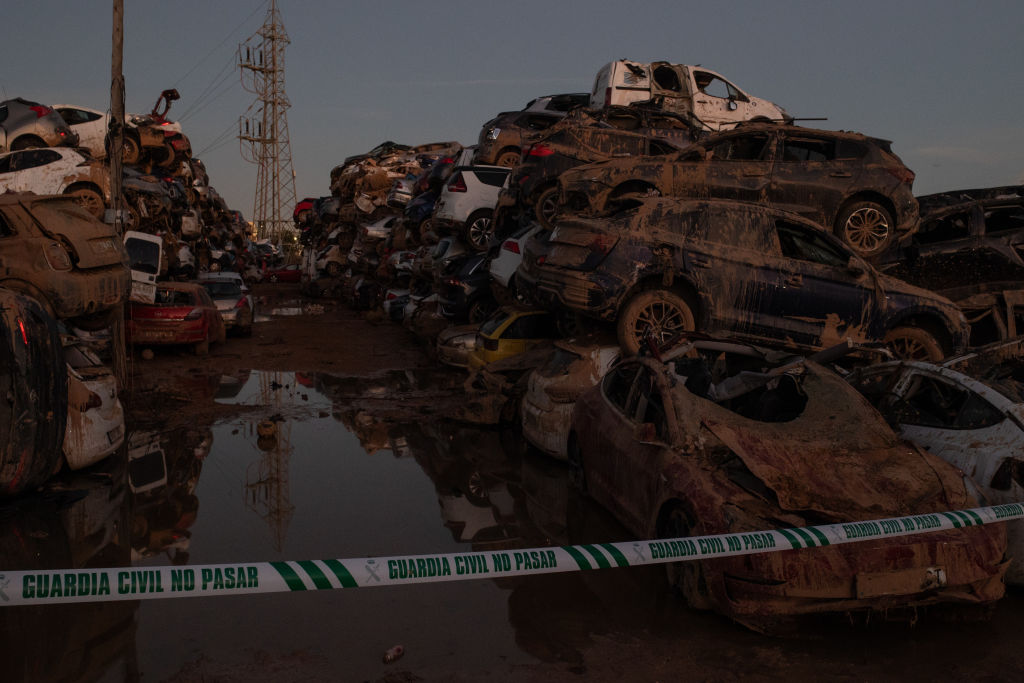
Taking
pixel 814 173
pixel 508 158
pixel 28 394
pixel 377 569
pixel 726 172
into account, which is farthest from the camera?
pixel 508 158

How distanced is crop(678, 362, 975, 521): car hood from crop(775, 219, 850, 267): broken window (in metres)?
4.03

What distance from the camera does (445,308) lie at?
16.7 m

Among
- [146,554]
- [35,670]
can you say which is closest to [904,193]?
[146,554]

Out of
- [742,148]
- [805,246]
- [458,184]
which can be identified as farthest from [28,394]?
[458,184]

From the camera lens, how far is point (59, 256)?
10164 mm

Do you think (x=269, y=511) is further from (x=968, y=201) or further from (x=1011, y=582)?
(x=968, y=201)

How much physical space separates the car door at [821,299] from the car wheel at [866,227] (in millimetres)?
2973

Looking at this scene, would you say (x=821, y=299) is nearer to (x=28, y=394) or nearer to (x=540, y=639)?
(x=540, y=639)

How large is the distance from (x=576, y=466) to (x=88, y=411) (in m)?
4.66

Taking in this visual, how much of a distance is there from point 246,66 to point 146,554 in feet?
253

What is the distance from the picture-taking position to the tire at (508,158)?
20759 millimetres

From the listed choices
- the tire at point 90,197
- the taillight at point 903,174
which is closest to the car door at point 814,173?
the taillight at point 903,174

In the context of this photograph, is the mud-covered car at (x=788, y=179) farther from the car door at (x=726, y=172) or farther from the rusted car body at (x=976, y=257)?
the rusted car body at (x=976, y=257)

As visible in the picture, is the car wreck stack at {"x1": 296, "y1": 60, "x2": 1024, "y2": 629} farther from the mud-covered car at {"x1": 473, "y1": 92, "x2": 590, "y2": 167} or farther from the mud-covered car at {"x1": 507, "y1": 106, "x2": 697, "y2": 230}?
the mud-covered car at {"x1": 473, "y1": 92, "x2": 590, "y2": 167}
